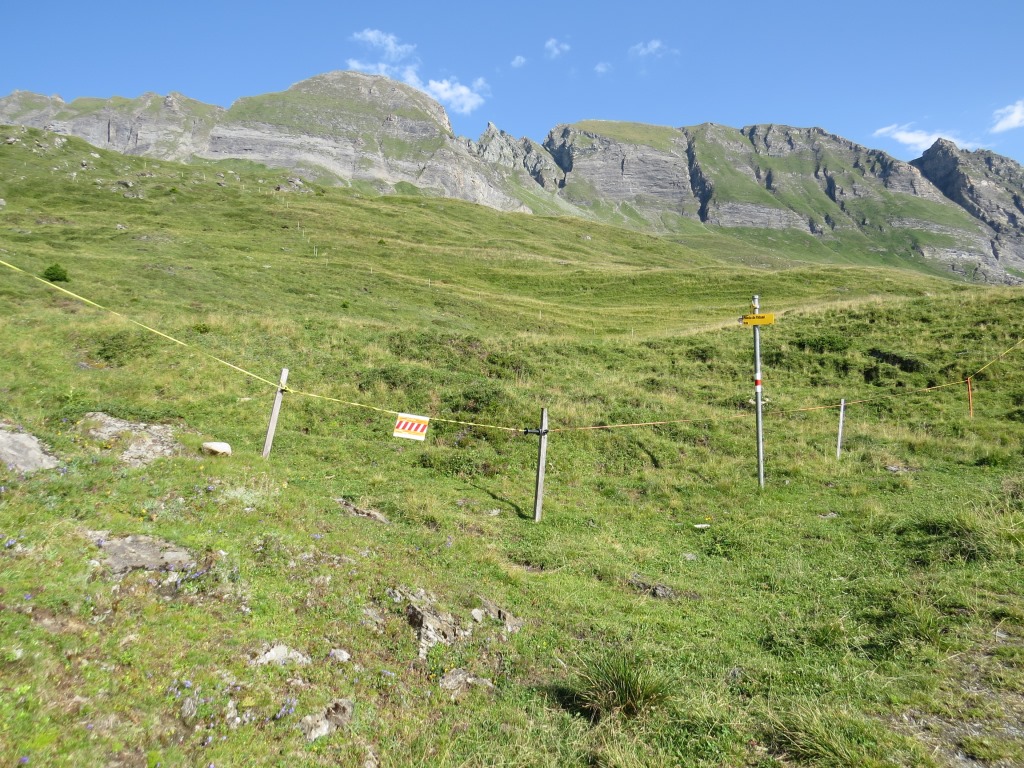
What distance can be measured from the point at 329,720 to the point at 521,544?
6547 millimetres

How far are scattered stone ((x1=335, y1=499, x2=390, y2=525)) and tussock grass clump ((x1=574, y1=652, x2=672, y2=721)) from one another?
21.6 feet

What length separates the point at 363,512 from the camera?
38.8ft

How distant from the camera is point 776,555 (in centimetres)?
1112

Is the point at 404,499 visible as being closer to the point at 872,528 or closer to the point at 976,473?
the point at 872,528

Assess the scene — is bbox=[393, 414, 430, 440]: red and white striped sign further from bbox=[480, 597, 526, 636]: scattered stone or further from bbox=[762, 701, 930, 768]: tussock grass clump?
bbox=[762, 701, 930, 768]: tussock grass clump

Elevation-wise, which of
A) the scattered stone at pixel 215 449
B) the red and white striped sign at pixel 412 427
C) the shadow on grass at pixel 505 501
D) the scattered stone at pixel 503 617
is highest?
the red and white striped sign at pixel 412 427

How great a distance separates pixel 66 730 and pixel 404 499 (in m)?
8.66

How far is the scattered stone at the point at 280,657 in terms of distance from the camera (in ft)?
19.2

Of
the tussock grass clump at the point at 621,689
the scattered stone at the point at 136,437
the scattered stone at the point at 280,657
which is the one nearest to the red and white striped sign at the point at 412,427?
→ the scattered stone at the point at 136,437

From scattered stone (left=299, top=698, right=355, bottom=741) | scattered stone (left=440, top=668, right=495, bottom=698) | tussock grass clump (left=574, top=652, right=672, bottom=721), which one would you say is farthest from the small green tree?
tussock grass clump (left=574, top=652, right=672, bottom=721)

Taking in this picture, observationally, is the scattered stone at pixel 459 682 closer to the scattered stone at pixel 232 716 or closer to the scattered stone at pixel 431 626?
the scattered stone at pixel 431 626

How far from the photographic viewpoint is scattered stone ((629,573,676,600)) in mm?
9527

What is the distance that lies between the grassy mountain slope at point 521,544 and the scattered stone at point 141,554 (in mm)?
173

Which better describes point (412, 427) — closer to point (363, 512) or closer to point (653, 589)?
point (363, 512)
